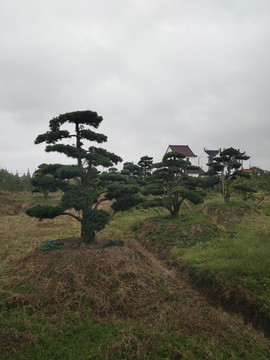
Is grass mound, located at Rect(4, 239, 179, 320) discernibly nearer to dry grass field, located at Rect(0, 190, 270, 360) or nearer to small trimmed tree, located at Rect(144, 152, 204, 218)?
dry grass field, located at Rect(0, 190, 270, 360)

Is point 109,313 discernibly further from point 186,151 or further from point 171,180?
point 186,151

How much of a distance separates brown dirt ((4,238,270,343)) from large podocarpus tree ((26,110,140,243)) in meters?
1.55

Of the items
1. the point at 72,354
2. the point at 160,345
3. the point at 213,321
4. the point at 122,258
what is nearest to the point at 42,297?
the point at 72,354

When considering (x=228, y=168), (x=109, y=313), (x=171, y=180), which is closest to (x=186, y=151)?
(x=228, y=168)

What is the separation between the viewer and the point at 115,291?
5.95 meters

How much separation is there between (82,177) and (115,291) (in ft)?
16.7

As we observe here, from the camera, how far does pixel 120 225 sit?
54.3 ft

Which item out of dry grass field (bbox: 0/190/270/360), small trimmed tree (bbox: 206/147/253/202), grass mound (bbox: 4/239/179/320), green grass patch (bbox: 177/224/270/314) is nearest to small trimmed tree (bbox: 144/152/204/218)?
small trimmed tree (bbox: 206/147/253/202)

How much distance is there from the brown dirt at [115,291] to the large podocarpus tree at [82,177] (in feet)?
5.07

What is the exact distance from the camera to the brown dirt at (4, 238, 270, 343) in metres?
4.82

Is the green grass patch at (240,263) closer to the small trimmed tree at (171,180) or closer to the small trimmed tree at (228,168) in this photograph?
the small trimmed tree at (171,180)

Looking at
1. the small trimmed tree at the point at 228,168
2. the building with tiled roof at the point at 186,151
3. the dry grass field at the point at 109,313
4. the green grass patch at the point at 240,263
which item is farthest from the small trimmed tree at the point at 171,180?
the building with tiled roof at the point at 186,151

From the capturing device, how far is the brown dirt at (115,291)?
4.82m

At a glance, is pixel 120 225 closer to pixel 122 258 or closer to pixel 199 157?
pixel 122 258
